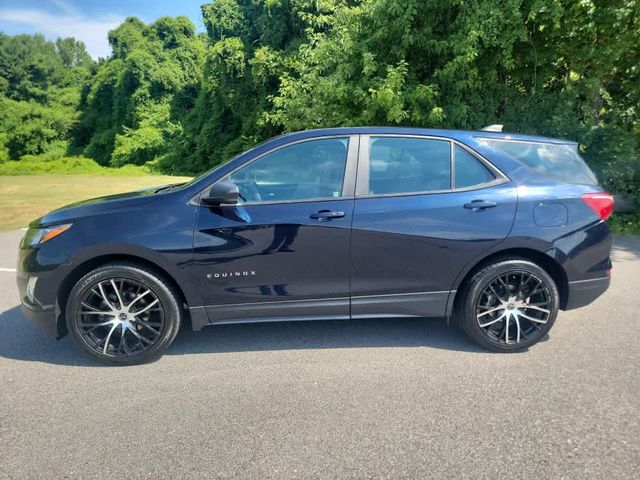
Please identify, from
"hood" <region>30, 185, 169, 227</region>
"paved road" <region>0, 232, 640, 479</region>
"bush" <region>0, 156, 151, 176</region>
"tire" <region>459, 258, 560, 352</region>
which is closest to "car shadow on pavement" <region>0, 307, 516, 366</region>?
"paved road" <region>0, 232, 640, 479</region>

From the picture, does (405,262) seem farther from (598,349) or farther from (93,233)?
(93,233)

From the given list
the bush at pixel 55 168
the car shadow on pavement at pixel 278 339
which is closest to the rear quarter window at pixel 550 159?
the car shadow on pavement at pixel 278 339

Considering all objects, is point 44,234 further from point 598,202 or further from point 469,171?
point 598,202

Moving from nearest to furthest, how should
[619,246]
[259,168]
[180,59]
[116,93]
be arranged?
[259,168] < [619,246] < [180,59] < [116,93]

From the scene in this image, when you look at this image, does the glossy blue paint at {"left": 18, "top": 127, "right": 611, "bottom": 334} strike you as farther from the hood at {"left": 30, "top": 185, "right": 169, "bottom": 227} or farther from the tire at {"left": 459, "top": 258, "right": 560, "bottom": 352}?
the tire at {"left": 459, "top": 258, "right": 560, "bottom": 352}

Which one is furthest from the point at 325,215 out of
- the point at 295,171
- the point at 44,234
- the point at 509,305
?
the point at 44,234

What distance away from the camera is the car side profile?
10.2 feet

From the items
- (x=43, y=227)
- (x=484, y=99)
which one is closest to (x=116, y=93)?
(x=484, y=99)

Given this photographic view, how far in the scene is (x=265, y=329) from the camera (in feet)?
12.6

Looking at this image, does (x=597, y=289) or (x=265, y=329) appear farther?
(x=265, y=329)

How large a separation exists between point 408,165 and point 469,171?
1.53ft

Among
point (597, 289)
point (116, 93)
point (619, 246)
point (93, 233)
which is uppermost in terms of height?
point (116, 93)

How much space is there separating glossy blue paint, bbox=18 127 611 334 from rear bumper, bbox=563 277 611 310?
0.08 feet

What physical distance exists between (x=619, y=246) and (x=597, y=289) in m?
4.01
